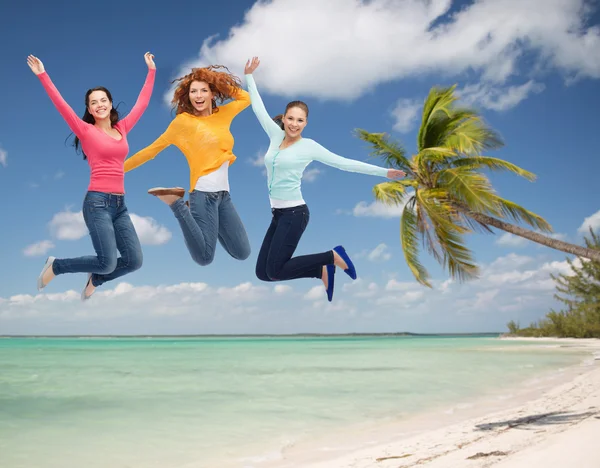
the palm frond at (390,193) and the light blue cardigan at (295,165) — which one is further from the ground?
the palm frond at (390,193)

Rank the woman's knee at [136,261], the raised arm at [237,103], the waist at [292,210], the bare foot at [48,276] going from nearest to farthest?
the woman's knee at [136,261] → the bare foot at [48,276] → the waist at [292,210] → the raised arm at [237,103]

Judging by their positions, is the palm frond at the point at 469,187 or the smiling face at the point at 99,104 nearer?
the smiling face at the point at 99,104

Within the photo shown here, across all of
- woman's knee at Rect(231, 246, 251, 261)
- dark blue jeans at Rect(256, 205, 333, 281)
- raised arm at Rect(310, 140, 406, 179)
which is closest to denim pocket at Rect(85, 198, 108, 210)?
woman's knee at Rect(231, 246, 251, 261)

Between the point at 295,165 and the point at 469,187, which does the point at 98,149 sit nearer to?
the point at 295,165

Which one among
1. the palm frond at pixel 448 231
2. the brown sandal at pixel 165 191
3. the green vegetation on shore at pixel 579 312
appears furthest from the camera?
the green vegetation on shore at pixel 579 312

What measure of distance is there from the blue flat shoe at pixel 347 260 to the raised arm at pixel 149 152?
1.40 m

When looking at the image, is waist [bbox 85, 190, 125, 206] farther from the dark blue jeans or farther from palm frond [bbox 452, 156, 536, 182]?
palm frond [bbox 452, 156, 536, 182]

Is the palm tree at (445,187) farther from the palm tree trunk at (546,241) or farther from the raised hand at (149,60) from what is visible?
the raised hand at (149,60)

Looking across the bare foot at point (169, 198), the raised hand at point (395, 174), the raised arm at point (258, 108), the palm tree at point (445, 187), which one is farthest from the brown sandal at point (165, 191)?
the palm tree at point (445, 187)

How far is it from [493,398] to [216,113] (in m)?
17.9

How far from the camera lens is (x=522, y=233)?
34.2ft

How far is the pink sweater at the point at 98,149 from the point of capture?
364 cm

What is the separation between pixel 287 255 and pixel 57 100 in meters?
1.85

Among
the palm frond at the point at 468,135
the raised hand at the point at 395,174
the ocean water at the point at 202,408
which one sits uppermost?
the palm frond at the point at 468,135
